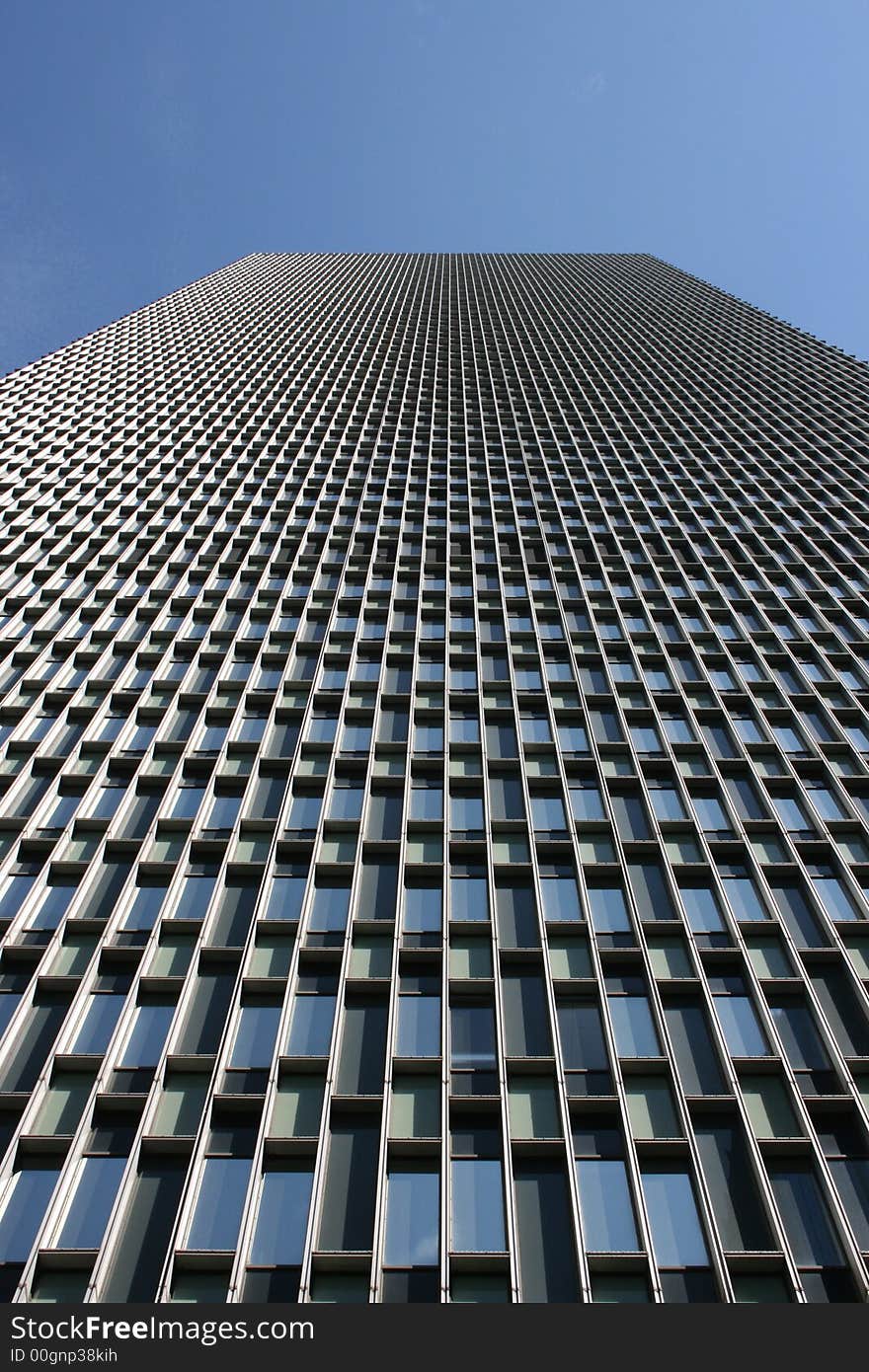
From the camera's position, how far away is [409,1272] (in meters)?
17.7

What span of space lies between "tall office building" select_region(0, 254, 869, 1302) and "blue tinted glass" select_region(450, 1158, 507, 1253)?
7 centimetres

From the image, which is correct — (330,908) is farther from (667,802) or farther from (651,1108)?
(667,802)

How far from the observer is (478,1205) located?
1902 centimetres

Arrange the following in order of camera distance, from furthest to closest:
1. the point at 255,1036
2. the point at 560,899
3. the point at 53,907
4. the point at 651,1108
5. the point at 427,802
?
the point at 427,802
the point at 560,899
the point at 53,907
the point at 255,1036
the point at 651,1108

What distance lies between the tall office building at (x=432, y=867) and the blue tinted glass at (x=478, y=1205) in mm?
70

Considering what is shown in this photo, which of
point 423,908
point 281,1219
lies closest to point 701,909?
point 423,908

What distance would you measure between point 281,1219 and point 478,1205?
384 centimetres

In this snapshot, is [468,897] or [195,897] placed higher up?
[468,897]

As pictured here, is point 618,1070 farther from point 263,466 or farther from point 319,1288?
point 263,466

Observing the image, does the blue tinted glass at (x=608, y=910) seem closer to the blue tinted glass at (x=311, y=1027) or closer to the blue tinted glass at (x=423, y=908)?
the blue tinted glass at (x=423, y=908)

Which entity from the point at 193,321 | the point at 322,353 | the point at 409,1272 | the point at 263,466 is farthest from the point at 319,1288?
the point at 193,321

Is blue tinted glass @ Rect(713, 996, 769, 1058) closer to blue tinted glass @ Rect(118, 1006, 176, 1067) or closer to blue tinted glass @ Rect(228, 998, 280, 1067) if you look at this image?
blue tinted glass @ Rect(228, 998, 280, 1067)

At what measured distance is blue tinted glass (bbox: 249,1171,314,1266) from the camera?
18047mm

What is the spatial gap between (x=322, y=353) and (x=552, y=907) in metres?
57.6
